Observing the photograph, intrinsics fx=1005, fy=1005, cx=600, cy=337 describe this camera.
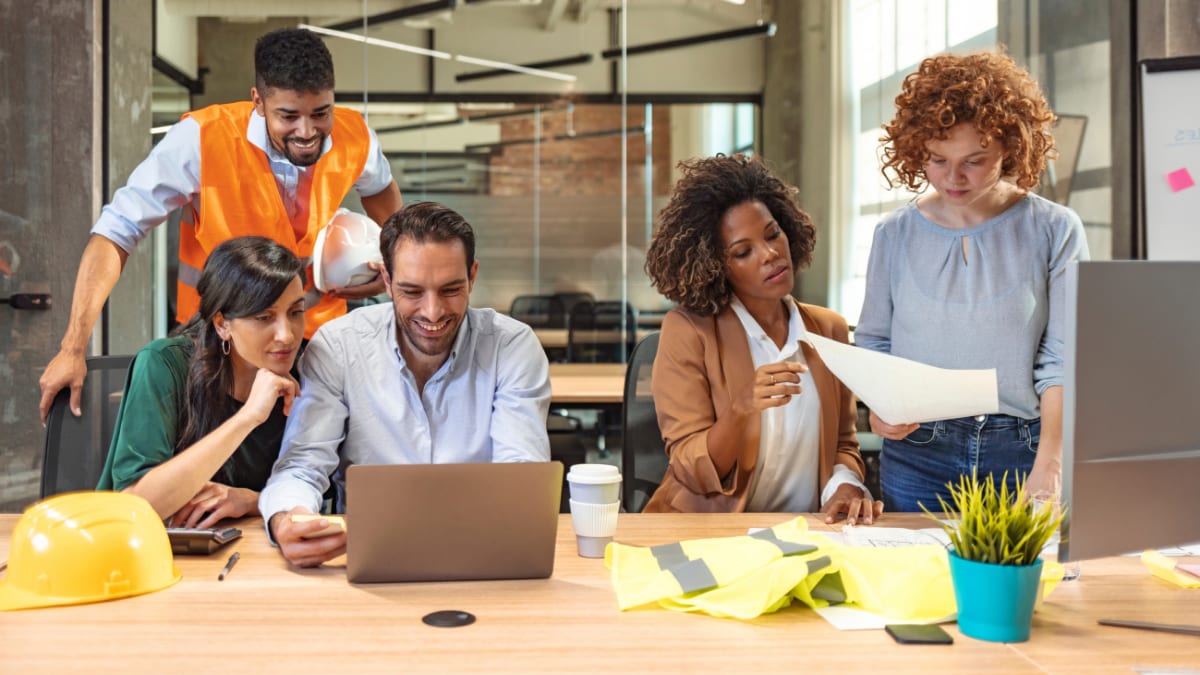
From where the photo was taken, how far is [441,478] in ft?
4.23

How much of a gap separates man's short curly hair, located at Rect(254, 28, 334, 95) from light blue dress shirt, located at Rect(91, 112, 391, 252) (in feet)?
0.52

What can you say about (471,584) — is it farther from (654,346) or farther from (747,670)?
(654,346)

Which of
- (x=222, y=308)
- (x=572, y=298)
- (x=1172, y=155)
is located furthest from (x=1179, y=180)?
(x=222, y=308)

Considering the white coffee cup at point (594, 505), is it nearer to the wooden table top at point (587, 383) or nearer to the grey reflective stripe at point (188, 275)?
the wooden table top at point (587, 383)

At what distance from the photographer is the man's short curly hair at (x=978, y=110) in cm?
193

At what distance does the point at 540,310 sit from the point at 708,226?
2666 millimetres

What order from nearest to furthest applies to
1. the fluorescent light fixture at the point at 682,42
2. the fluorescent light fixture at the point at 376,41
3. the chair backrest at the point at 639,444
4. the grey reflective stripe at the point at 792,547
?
the grey reflective stripe at the point at 792,547, the chair backrest at the point at 639,444, the fluorescent light fixture at the point at 376,41, the fluorescent light fixture at the point at 682,42

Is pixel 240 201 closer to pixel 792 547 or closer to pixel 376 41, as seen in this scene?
pixel 792 547

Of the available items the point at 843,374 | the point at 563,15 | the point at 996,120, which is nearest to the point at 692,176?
the point at 996,120

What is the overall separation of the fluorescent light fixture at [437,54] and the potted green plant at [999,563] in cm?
388

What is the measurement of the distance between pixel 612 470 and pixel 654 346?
0.88m

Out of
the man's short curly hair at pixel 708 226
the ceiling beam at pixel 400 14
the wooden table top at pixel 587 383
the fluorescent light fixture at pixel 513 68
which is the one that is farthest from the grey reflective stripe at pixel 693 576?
the ceiling beam at pixel 400 14

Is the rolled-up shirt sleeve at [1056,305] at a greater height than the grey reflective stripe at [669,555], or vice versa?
the rolled-up shirt sleeve at [1056,305]

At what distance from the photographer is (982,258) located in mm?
2000
